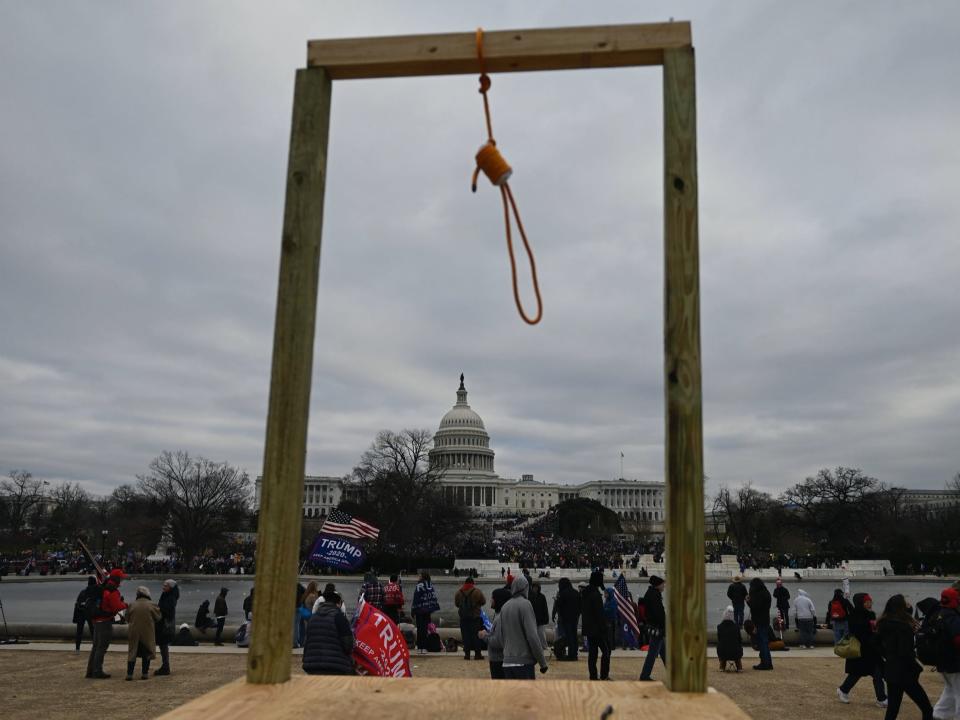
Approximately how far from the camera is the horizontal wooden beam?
11.3 feet

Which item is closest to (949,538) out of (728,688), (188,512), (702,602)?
(188,512)

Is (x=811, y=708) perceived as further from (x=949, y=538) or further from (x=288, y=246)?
(x=949, y=538)

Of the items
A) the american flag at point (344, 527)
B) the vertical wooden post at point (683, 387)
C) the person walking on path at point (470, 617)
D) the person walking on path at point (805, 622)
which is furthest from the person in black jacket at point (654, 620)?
the vertical wooden post at point (683, 387)

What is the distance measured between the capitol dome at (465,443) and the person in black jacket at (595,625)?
135772mm

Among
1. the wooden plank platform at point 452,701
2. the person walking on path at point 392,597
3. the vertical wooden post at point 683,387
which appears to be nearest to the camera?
the wooden plank platform at point 452,701

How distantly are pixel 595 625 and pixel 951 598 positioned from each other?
19.4 feet

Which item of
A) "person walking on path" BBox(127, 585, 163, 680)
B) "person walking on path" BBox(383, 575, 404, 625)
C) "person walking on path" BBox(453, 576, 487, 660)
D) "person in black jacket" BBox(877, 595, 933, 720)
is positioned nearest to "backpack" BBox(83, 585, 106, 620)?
"person walking on path" BBox(127, 585, 163, 680)

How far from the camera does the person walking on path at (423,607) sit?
17.1 metres

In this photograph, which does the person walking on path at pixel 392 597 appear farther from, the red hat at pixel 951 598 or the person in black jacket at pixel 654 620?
the red hat at pixel 951 598

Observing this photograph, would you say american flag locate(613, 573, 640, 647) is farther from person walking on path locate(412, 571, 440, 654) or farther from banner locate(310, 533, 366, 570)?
banner locate(310, 533, 366, 570)

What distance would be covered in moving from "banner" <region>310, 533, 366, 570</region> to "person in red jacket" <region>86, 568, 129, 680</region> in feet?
11.1

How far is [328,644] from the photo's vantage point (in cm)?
798

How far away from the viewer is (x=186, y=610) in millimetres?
30578

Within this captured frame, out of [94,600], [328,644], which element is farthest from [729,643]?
[94,600]
